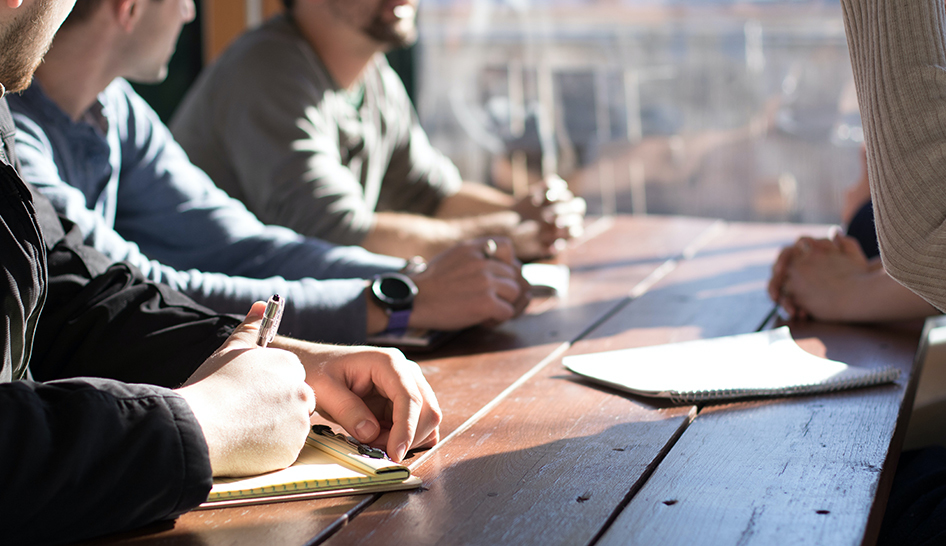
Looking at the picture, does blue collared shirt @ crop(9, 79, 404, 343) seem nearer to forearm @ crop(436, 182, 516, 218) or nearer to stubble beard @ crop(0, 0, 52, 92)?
stubble beard @ crop(0, 0, 52, 92)

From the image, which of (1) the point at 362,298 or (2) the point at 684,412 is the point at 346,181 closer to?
Result: (1) the point at 362,298

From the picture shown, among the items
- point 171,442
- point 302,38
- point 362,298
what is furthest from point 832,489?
point 302,38

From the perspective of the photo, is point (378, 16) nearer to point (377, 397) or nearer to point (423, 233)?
point (423, 233)

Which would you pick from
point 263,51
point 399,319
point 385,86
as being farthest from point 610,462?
point 385,86

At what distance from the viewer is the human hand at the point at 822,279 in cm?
128

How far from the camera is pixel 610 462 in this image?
2.45 feet

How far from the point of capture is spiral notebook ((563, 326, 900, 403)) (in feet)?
3.04

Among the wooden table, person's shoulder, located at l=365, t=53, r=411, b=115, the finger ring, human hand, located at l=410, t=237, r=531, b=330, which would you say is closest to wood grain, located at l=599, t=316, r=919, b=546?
the wooden table

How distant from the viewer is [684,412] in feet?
2.89

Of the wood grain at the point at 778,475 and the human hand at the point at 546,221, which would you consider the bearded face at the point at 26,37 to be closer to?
the wood grain at the point at 778,475

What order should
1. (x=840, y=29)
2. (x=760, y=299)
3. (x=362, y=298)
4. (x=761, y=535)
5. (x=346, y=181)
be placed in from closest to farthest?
(x=761, y=535), (x=362, y=298), (x=760, y=299), (x=346, y=181), (x=840, y=29)

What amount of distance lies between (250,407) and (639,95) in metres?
3.54

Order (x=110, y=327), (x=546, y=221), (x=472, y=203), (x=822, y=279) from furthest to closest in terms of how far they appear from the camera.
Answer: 1. (x=472, y=203)
2. (x=546, y=221)
3. (x=822, y=279)
4. (x=110, y=327)

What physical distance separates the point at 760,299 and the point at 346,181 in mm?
862
